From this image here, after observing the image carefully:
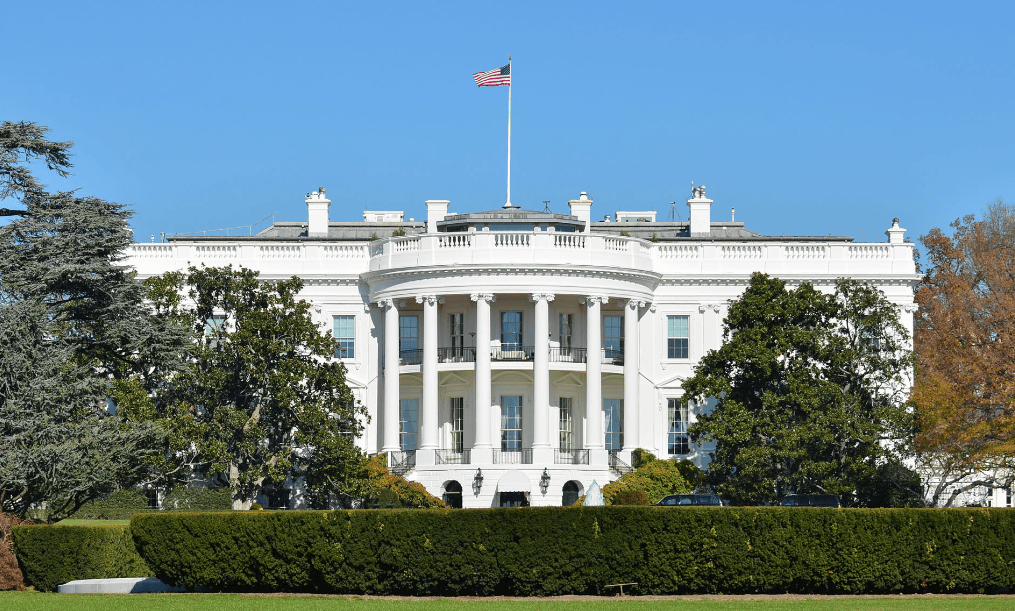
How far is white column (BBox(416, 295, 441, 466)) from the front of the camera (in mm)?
62406

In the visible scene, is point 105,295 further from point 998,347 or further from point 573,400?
point 998,347

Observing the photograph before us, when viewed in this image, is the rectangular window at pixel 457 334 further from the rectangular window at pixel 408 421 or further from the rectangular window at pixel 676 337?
the rectangular window at pixel 676 337

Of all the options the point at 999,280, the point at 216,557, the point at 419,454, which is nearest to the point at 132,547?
the point at 216,557

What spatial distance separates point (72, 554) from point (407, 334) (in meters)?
29.3

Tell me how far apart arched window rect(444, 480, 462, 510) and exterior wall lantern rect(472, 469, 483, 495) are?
58.8 inches

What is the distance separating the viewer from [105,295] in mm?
44469

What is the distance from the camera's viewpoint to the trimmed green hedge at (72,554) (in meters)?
37.8

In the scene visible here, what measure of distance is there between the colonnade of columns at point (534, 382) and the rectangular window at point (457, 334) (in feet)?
6.32

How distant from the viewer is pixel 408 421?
6612 centimetres

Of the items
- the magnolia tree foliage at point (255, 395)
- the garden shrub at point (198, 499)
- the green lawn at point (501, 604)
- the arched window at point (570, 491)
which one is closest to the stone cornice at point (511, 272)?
the magnolia tree foliage at point (255, 395)

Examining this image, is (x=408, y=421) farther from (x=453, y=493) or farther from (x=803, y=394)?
(x=803, y=394)

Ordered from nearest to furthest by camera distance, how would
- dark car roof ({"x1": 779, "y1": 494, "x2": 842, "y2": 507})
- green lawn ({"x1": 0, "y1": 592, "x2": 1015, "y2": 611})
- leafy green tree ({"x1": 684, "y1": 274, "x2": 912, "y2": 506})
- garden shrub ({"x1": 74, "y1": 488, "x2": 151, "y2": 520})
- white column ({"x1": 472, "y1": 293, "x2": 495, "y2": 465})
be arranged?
green lawn ({"x1": 0, "y1": 592, "x2": 1015, "y2": 611}) < dark car roof ({"x1": 779, "y1": 494, "x2": 842, "y2": 507}) < leafy green tree ({"x1": 684, "y1": 274, "x2": 912, "y2": 506}) < garden shrub ({"x1": 74, "y1": 488, "x2": 151, "y2": 520}) < white column ({"x1": 472, "y1": 293, "x2": 495, "y2": 465})

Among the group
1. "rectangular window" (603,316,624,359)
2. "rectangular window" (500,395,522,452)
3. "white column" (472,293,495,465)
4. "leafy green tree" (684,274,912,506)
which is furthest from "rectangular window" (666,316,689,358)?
"white column" (472,293,495,465)

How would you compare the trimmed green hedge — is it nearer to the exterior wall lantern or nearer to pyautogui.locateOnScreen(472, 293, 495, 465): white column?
the exterior wall lantern
